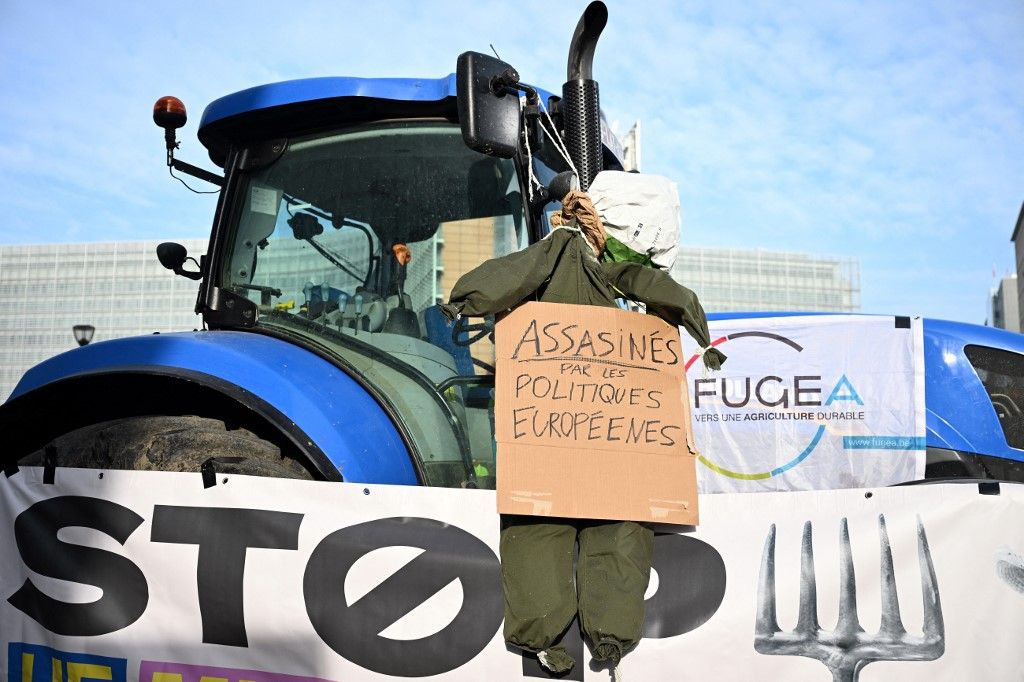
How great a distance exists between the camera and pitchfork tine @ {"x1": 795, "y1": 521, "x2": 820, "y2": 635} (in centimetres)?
261

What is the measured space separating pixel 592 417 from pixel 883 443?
4.65 meters

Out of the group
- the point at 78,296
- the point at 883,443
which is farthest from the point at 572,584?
the point at 78,296

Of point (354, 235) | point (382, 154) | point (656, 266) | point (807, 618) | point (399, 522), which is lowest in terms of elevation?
point (807, 618)

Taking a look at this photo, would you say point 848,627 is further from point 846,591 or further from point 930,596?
point 930,596

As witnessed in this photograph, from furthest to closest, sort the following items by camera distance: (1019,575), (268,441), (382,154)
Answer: (382,154) → (268,441) → (1019,575)

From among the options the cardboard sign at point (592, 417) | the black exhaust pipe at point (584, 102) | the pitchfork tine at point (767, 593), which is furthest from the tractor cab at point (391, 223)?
the pitchfork tine at point (767, 593)

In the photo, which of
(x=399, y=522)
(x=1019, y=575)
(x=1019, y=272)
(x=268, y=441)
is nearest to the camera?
(x=1019, y=575)

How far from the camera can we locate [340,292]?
3.27 metres

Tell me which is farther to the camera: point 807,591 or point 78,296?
point 78,296

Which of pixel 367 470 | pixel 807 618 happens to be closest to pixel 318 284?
pixel 367 470

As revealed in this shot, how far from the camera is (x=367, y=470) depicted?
2861mm

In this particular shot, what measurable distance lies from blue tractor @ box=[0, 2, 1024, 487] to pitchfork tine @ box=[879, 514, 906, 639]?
1228 mm

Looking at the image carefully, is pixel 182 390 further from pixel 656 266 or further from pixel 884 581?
pixel 884 581

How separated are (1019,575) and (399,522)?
1815 mm
